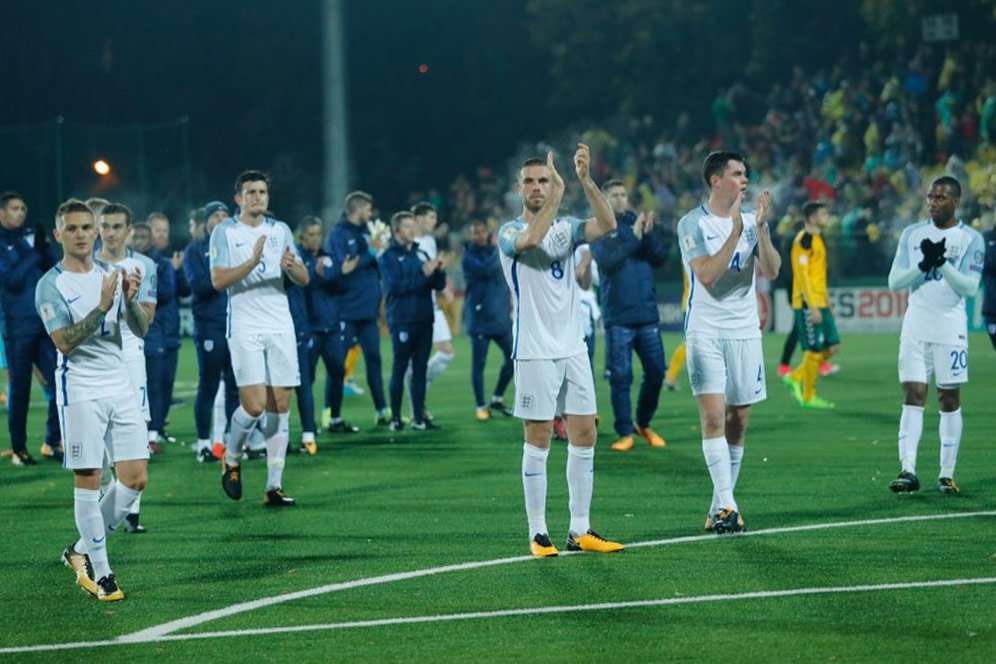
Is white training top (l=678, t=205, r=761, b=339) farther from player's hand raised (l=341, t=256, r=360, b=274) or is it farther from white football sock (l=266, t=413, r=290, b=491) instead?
player's hand raised (l=341, t=256, r=360, b=274)

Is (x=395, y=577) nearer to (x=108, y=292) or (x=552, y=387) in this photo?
(x=552, y=387)

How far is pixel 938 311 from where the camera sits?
11328mm

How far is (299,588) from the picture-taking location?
866cm

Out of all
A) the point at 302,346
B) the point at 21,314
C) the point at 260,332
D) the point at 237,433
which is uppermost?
the point at 21,314

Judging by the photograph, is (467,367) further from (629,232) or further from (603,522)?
(603,522)

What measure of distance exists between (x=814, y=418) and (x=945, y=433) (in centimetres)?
563

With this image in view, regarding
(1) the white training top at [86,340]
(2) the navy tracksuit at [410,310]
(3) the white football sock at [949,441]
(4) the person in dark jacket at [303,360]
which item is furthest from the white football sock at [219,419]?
(3) the white football sock at [949,441]

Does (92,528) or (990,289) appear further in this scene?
(990,289)

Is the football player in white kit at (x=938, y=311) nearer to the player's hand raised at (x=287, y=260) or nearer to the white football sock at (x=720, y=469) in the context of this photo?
the white football sock at (x=720, y=469)

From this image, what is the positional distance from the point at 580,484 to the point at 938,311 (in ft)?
10.5

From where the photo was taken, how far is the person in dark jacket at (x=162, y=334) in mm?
15156

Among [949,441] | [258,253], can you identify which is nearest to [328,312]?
[258,253]

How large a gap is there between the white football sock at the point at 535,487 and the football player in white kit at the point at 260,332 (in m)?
2.75

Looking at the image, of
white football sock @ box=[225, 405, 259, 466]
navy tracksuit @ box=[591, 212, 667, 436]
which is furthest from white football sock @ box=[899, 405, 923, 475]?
white football sock @ box=[225, 405, 259, 466]
